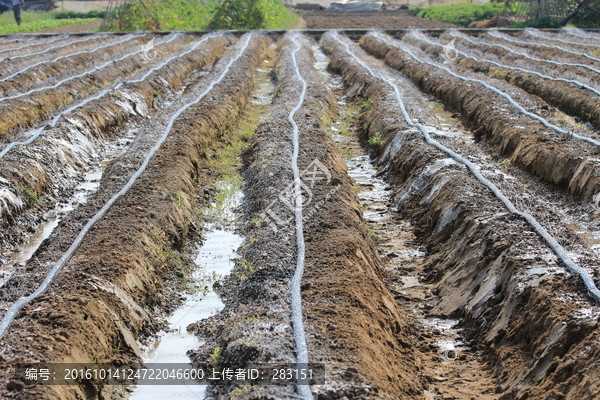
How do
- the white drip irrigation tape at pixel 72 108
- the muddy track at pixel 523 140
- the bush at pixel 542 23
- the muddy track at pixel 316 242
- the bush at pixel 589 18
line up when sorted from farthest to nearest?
the bush at pixel 589 18 < the bush at pixel 542 23 < the white drip irrigation tape at pixel 72 108 < the muddy track at pixel 523 140 < the muddy track at pixel 316 242

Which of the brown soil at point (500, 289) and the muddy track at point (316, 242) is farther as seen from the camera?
the muddy track at point (316, 242)

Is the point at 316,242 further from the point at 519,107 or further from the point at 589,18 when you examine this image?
the point at 589,18

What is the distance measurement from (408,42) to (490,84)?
9593 millimetres

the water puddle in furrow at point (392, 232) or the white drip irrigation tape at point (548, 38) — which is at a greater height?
the water puddle in furrow at point (392, 232)

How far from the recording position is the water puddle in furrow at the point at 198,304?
4.02 m

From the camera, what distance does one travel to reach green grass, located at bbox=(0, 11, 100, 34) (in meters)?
26.9

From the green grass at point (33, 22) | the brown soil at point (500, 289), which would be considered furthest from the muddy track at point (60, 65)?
the green grass at point (33, 22)

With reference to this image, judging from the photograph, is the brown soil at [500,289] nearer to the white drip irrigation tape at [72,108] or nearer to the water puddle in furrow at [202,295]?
the water puddle in furrow at [202,295]

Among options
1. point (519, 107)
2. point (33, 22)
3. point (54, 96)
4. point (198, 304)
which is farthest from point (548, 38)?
point (33, 22)

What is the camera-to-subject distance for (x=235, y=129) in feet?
32.8

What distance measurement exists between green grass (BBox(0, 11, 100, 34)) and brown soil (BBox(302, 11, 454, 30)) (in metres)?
11.4

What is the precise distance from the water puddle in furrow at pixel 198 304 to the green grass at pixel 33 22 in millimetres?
22428

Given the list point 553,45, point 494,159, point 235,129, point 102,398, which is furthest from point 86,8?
point 102,398

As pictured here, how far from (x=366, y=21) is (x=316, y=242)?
86.5 feet
